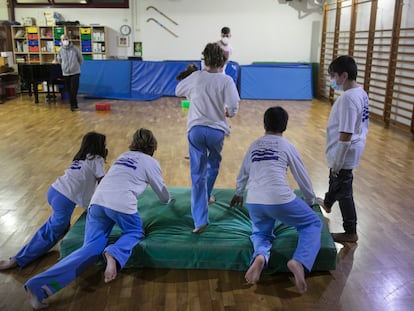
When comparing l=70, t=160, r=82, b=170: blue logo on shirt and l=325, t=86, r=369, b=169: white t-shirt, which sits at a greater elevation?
l=325, t=86, r=369, b=169: white t-shirt

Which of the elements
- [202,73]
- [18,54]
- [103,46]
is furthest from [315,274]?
[18,54]

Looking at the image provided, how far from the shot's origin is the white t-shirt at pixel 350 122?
2996mm

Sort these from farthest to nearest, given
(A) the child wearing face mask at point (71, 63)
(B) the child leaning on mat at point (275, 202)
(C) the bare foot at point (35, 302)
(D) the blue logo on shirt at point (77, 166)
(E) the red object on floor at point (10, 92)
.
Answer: (E) the red object on floor at point (10, 92) → (A) the child wearing face mask at point (71, 63) → (D) the blue logo on shirt at point (77, 166) → (B) the child leaning on mat at point (275, 202) → (C) the bare foot at point (35, 302)

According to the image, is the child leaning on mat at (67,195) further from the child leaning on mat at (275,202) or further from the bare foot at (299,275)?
the bare foot at (299,275)

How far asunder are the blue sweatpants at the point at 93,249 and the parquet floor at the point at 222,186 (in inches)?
6.5

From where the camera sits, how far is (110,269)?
2535 millimetres

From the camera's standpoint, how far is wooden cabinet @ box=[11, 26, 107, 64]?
39.4 feet

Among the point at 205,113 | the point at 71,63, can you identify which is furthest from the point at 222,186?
the point at 71,63

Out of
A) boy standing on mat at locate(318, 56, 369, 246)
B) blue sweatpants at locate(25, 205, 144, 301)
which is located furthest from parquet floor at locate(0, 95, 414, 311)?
boy standing on mat at locate(318, 56, 369, 246)

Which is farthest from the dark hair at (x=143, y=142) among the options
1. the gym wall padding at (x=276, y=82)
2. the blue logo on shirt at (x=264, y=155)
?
the gym wall padding at (x=276, y=82)

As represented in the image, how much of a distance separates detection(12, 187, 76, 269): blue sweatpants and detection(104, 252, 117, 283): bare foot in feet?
1.70

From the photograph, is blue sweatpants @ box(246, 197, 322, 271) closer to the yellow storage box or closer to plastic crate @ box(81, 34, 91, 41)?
plastic crate @ box(81, 34, 91, 41)

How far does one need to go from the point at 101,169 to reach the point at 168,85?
8.76 m

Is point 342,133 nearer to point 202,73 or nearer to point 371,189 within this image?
point 202,73
